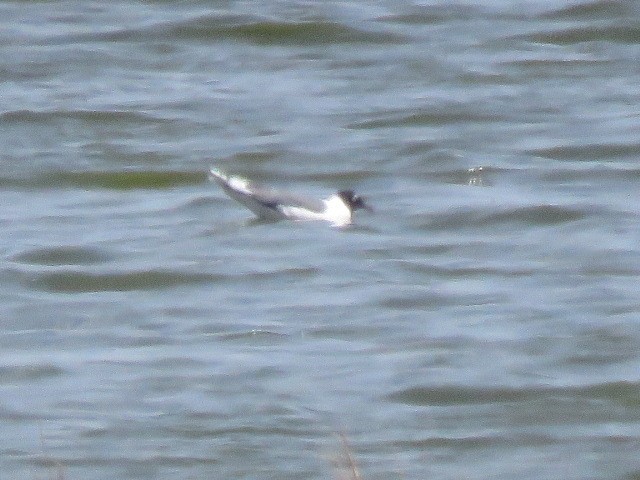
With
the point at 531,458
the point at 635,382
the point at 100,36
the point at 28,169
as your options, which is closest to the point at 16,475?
the point at 531,458

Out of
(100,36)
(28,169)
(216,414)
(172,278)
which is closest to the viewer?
(216,414)

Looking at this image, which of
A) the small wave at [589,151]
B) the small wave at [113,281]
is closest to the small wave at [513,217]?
the small wave at [589,151]

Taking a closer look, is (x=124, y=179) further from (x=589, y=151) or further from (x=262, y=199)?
(x=589, y=151)

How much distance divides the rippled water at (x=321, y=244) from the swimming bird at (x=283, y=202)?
0.39ft

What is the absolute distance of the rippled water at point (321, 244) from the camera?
7.44 m

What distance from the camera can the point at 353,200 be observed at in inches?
444

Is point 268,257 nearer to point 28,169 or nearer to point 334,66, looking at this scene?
point 28,169

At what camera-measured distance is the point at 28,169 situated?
12336mm

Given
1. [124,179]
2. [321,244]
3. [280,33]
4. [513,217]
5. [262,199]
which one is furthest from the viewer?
[280,33]

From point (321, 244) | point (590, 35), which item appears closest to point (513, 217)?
point (321, 244)

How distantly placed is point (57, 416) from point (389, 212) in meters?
4.12

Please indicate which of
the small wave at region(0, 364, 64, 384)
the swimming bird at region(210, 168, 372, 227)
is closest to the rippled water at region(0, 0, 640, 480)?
the small wave at region(0, 364, 64, 384)

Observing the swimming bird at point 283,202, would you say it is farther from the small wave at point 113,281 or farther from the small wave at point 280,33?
the small wave at point 280,33

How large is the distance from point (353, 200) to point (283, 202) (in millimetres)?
418
